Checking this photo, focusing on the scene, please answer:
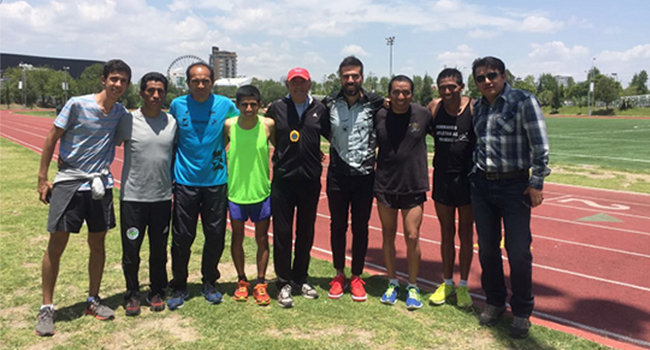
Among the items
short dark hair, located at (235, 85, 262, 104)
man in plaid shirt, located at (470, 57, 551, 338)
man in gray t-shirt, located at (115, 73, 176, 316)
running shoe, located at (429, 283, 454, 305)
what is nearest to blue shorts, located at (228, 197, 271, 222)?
man in gray t-shirt, located at (115, 73, 176, 316)

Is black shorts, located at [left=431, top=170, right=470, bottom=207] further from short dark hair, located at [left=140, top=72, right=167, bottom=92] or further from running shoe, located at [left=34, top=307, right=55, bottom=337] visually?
running shoe, located at [left=34, top=307, right=55, bottom=337]

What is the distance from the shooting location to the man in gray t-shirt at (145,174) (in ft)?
12.1

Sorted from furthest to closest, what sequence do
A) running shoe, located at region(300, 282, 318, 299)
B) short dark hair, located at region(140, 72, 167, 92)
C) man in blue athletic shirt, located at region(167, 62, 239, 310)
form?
running shoe, located at region(300, 282, 318, 299) < man in blue athletic shirt, located at region(167, 62, 239, 310) < short dark hair, located at region(140, 72, 167, 92)

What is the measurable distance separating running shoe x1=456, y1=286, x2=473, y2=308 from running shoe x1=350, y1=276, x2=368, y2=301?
833 mm

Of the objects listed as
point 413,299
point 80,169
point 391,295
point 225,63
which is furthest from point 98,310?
point 225,63

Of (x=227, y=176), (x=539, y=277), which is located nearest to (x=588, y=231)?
(x=539, y=277)

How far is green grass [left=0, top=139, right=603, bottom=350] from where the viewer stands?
341 cm

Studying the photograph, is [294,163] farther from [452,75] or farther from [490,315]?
[490,315]

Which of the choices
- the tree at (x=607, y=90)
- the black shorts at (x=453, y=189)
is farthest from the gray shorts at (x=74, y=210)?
the tree at (x=607, y=90)

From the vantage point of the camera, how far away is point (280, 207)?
4105 mm

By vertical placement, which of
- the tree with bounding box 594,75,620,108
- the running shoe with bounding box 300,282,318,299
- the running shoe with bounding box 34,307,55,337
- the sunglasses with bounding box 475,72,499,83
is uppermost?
the tree with bounding box 594,75,620,108

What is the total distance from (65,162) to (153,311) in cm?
141

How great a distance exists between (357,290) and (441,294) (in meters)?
0.76

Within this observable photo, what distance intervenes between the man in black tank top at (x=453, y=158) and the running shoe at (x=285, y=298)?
128cm
